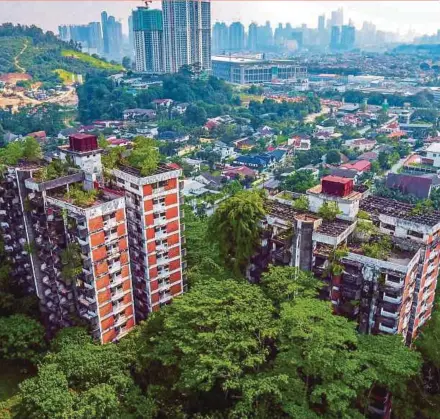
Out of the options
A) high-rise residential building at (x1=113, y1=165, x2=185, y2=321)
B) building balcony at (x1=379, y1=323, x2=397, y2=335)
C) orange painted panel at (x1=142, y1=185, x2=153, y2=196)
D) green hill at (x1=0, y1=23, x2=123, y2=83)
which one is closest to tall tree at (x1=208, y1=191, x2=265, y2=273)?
high-rise residential building at (x1=113, y1=165, x2=185, y2=321)

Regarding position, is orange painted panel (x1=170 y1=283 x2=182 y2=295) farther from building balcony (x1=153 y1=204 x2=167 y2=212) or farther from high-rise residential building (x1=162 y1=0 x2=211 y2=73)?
high-rise residential building (x1=162 y1=0 x2=211 y2=73)

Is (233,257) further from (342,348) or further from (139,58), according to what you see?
(139,58)

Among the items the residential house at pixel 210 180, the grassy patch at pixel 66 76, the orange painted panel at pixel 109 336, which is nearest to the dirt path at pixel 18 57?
the grassy patch at pixel 66 76

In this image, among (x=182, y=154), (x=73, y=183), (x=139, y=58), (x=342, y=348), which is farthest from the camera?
(x=139, y=58)

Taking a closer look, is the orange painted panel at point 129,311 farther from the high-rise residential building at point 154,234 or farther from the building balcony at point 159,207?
the building balcony at point 159,207

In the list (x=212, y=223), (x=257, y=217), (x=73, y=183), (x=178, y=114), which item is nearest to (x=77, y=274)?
(x=73, y=183)

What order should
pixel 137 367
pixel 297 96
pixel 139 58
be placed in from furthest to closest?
pixel 139 58 < pixel 297 96 < pixel 137 367
